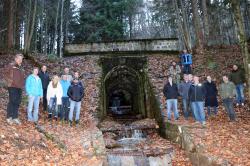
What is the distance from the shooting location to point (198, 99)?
10.6 meters

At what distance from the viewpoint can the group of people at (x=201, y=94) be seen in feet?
35.2

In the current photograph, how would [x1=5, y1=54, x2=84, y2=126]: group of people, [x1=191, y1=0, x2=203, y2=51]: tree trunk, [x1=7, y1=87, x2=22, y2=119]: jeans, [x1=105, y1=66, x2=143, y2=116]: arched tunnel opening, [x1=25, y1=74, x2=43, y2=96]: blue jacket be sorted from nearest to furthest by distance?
[x1=7, y1=87, x2=22, y2=119]: jeans, [x1=25, y1=74, x2=43, y2=96]: blue jacket, [x1=5, y1=54, x2=84, y2=126]: group of people, [x1=105, y1=66, x2=143, y2=116]: arched tunnel opening, [x1=191, y1=0, x2=203, y2=51]: tree trunk

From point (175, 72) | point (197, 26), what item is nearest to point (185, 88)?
point (175, 72)

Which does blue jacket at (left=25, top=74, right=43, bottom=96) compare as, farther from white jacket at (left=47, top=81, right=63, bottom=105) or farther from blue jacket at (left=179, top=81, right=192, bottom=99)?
blue jacket at (left=179, top=81, right=192, bottom=99)

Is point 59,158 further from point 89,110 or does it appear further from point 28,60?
point 28,60

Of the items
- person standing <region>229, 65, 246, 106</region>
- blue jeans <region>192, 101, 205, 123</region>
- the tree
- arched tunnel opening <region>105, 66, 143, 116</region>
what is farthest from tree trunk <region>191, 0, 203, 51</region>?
the tree

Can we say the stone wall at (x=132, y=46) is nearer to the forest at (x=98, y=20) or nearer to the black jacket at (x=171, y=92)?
the forest at (x=98, y=20)

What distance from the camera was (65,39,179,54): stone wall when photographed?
2136cm

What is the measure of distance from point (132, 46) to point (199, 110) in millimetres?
11452

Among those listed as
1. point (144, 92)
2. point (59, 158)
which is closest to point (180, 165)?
point (59, 158)

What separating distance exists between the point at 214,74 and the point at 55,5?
70.7 ft

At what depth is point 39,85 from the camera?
379 inches

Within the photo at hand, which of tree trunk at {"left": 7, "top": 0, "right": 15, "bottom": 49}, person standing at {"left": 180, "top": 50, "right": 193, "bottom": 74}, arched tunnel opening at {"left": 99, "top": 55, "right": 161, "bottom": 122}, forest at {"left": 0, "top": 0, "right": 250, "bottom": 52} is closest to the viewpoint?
arched tunnel opening at {"left": 99, "top": 55, "right": 161, "bottom": 122}

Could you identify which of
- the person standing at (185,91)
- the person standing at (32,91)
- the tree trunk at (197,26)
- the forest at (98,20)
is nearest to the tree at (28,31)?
the forest at (98,20)
